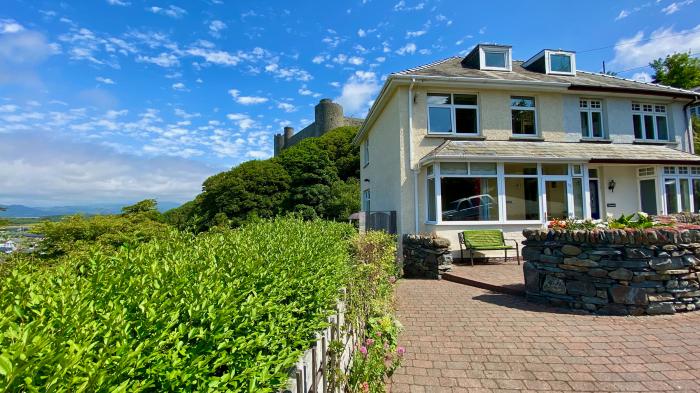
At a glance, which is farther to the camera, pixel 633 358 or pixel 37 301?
pixel 633 358

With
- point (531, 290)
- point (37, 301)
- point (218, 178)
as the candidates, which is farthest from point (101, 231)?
point (218, 178)

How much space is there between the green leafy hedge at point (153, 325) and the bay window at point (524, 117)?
39.3ft

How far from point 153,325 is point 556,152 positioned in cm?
1222

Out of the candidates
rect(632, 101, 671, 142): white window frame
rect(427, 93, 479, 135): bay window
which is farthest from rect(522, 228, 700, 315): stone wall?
rect(632, 101, 671, 142): white window frame

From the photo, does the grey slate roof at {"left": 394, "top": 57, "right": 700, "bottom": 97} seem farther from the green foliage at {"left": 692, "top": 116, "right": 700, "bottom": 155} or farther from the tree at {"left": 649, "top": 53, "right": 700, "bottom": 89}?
the tree at {"left": 649, "top": 53, "right": 700, "bottom": 89}

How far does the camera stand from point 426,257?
8664 mm

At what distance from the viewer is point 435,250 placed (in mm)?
8422

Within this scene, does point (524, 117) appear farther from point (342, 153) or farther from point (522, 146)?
point (342, 153)

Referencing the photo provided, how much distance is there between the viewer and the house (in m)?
10.4

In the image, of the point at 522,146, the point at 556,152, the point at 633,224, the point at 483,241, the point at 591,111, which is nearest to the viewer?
the point at 633,224

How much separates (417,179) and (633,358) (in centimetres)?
753

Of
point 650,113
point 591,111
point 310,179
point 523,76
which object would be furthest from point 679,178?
point 310,179

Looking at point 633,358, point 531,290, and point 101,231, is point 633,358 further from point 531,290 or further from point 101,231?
point 101,231

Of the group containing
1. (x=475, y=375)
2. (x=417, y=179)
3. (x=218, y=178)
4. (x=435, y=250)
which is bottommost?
(x=475, y=375)
